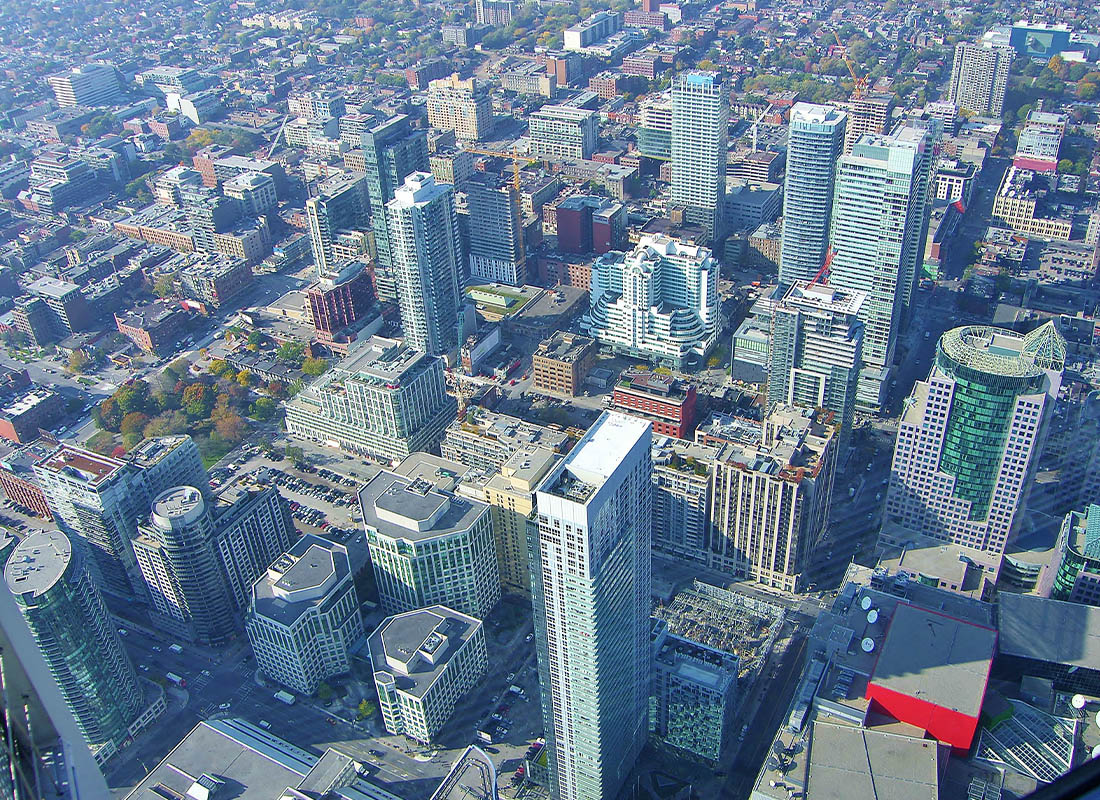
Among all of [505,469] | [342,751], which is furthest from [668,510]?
[342,751]

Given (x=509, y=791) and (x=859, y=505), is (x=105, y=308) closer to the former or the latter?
(x=509, y=791)

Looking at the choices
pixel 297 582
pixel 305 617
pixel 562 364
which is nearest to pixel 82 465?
pixel 297 582

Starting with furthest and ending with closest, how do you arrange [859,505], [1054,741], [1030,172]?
[1030,172] < [859,505] < [1054,741]

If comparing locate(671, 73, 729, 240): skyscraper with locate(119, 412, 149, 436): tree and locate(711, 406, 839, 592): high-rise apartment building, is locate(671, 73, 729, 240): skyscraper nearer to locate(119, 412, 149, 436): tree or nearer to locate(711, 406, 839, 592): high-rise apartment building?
locate(711, 406, 839, 592): high-rise apartment building

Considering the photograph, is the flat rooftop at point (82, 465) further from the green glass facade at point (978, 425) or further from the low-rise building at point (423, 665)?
the green glass facade at point (978, 425)

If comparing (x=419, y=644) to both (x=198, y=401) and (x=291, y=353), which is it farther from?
(x=291, y=353)
